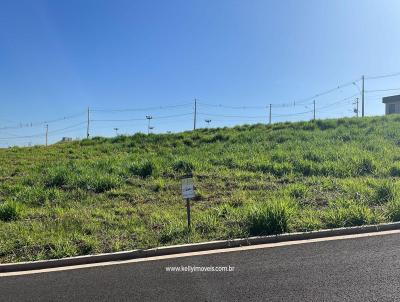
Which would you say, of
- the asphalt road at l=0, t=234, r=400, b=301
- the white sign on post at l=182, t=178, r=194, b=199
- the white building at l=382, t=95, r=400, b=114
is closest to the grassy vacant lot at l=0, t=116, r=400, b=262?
the white sign on post at l=182, t=178, r=194, b=199

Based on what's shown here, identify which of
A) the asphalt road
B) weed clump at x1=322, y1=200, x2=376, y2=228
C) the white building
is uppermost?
the white building

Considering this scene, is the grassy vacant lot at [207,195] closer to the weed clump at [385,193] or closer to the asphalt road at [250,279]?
the weed clump at [385,193]

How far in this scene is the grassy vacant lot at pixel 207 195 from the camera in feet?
23.8

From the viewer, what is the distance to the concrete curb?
632 cm

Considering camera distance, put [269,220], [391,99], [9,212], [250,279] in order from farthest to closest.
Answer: [391,99] < [9,212] < [269,220] < [250,279]

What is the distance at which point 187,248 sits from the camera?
662 centimetres

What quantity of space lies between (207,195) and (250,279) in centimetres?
514

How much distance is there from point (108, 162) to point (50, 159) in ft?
18.3

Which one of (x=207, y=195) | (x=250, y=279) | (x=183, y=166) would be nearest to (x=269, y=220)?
(x=250, y=279)

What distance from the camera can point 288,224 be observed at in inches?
289

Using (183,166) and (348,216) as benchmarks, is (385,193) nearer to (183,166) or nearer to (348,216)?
(348,216)

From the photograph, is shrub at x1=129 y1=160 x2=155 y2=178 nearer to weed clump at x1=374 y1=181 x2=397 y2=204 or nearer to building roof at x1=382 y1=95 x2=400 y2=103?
weed clump at x1=374 y1=181 x2=397 y2=204

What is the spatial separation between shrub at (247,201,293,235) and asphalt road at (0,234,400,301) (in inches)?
30.2

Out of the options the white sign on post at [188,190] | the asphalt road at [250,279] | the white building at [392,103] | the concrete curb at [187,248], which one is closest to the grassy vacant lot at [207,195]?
the concrete curb at [187,248]
